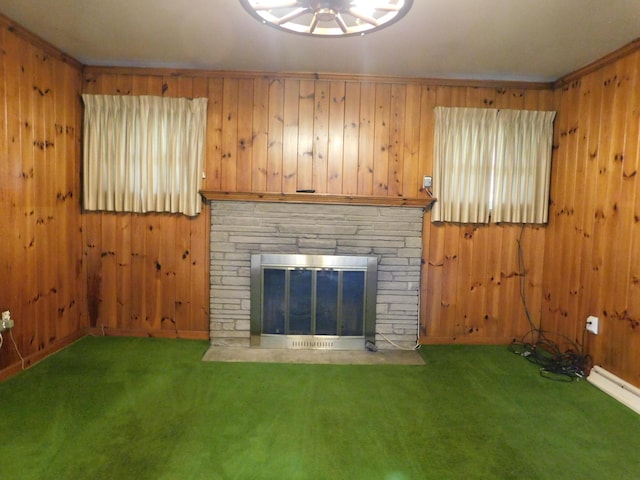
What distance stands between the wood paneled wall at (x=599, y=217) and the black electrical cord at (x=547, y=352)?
97 millimetres

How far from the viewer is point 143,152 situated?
3.29 metres

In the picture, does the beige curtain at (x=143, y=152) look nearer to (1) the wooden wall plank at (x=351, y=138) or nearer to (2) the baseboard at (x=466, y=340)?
(1) the wooden wall plank at (x=351, y=138)

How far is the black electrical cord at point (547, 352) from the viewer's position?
9.50ft

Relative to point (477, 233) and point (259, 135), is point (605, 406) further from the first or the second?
point (259, 135)

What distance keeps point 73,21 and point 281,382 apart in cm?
283

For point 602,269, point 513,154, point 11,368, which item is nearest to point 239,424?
point 11,368

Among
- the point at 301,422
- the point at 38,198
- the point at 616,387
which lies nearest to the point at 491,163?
the point at 616,387

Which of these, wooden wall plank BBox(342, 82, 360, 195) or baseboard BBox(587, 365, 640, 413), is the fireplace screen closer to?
wooden wall plank BBox(342, 82, 360, 195)

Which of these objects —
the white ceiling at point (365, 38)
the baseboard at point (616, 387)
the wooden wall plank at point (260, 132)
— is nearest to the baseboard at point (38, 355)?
the wooden wall plank at point (260, 132)

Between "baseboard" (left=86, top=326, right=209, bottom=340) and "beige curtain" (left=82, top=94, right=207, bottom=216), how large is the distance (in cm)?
111

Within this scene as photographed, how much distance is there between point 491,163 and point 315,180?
1584 millimetres

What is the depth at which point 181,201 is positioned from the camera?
3.32 m

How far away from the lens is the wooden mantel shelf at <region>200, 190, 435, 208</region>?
10.6 feet

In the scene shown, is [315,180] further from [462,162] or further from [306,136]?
[462,162]
